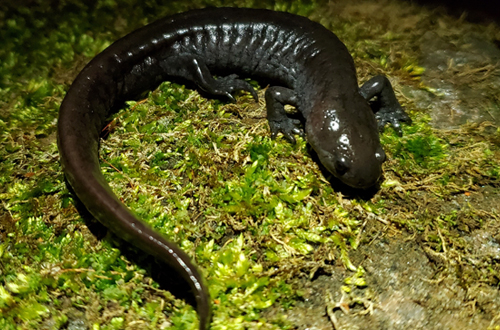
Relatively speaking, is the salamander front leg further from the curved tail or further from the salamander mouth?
the curved tail

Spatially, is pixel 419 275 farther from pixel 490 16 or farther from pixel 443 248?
pixel 490 16

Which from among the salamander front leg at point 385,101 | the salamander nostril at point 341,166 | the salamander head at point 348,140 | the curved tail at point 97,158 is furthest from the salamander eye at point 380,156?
the curved tail at point 97,158

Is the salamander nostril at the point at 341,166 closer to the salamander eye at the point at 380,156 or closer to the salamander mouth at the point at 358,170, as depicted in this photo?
the salamander mouth at the point at 358,170

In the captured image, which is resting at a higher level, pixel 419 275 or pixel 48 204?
pixel 48 204

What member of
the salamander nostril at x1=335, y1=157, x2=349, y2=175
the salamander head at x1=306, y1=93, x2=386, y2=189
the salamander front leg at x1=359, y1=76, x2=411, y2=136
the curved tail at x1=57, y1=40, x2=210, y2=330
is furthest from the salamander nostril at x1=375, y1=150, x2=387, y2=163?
the curved tail at x1=57, y1=40, x2=210, y2=330

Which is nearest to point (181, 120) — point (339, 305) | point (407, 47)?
point (339, 305)

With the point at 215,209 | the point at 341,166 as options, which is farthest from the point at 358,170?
the point at 215,209

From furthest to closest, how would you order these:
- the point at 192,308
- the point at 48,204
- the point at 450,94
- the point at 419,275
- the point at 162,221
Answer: the point at 450,94 < the point at 48,204 < the point at 162,221 < the point at 419,275 < the point at 192,308
